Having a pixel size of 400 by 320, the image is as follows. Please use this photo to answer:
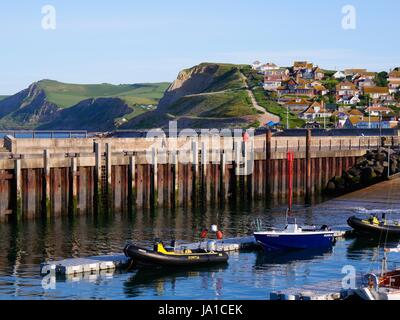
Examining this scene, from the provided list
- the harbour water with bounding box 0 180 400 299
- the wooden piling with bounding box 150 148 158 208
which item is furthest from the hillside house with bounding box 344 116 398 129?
the wooden piling with bounding box 150 148 158 208

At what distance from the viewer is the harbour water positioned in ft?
133

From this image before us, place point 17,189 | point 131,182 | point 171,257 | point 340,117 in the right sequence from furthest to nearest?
point 340,117
point 131,182
point 17,189
point 171,257

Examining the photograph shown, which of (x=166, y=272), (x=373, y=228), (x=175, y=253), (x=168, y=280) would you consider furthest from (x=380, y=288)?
(x=373, y=228)

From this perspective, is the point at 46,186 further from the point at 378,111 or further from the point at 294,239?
the point at 378,111

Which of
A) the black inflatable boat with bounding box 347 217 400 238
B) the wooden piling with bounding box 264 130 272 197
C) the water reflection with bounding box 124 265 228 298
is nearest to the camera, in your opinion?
the water reflection with bounding box 124 265 228 298

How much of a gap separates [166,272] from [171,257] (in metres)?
0.86

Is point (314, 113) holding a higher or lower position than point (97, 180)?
higher

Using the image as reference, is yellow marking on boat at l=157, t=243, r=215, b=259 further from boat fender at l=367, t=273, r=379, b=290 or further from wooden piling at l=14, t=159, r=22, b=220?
wooden piling at l=14, t=159, r=22, b=220

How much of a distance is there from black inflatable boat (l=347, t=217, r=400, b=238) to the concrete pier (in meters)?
17.7

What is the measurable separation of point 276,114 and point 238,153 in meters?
115

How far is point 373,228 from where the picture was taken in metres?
57.1

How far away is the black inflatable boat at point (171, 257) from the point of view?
45000mm

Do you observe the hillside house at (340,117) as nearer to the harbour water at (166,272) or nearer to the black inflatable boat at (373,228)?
the harbour water at (166,272)

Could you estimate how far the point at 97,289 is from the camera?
40.6m
